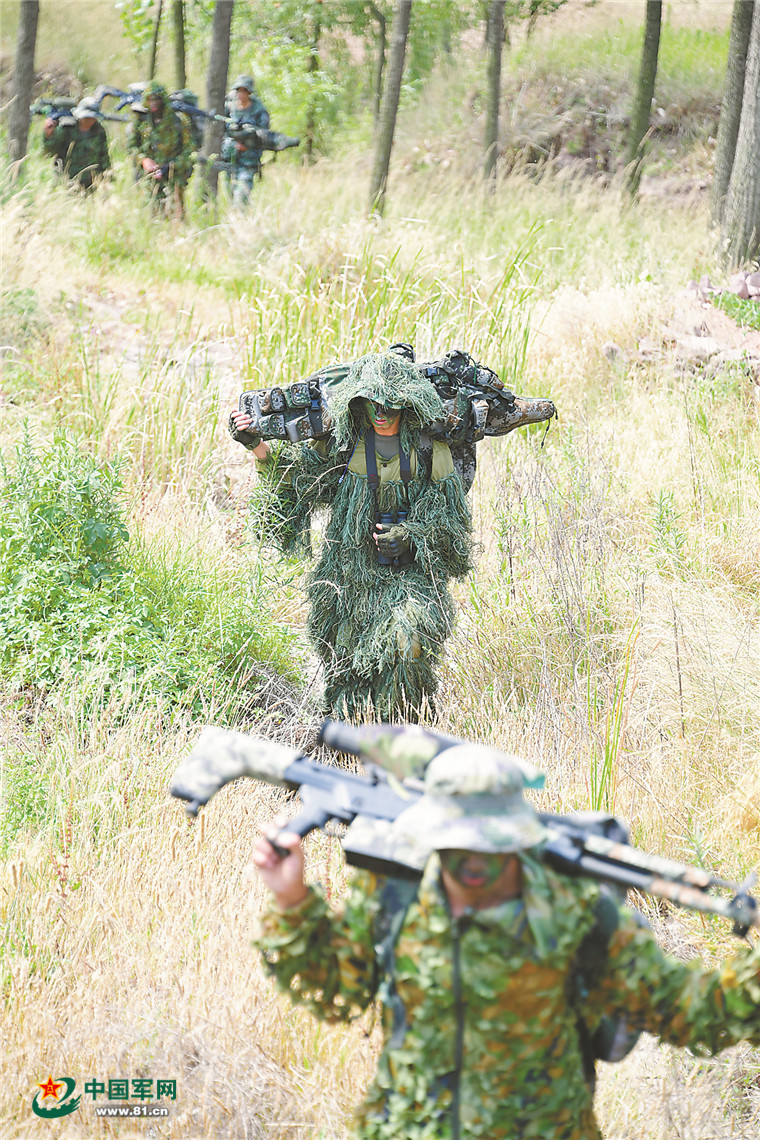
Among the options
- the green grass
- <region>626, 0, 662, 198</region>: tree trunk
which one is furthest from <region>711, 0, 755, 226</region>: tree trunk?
the green grass

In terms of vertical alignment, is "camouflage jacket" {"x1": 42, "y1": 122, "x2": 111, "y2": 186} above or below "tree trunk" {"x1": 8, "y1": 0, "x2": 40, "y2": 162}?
below

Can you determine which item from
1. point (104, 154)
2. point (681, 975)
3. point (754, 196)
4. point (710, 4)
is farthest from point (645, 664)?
point (710, 4)

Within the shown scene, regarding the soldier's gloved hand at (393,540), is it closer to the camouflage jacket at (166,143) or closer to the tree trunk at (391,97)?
the tree trunk at (391,97)

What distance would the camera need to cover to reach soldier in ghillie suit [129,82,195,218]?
1182 centimetres

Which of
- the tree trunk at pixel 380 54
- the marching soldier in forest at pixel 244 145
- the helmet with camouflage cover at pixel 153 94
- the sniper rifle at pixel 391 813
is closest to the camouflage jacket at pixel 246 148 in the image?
the marching soldier in forest at pixel 244 145

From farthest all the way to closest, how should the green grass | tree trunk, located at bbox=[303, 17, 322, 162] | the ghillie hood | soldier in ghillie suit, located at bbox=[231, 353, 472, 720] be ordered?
tree trunk, located at bbox=[303, 17, 322, 162] < the green grass < soldier in ghillie suit, located at bbox=[231, 353, 472, 720] < the ghillie hood

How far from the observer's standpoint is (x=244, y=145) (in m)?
11.8

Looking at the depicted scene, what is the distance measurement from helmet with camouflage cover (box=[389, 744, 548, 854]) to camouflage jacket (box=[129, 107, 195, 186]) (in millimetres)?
11393

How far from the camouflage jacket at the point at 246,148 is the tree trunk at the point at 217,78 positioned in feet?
1.55

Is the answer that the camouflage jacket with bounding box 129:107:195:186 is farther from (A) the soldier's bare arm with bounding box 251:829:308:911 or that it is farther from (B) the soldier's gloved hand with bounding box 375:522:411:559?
(A) the soldier's bare arm with bounding box 251:829:308:911

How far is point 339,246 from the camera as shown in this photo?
7.35 metres

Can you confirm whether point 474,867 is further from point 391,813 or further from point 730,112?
point 730,112

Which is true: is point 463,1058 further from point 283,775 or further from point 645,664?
point 645,664

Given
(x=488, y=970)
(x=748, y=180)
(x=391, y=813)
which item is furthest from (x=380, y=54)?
(x=488, y=970)
